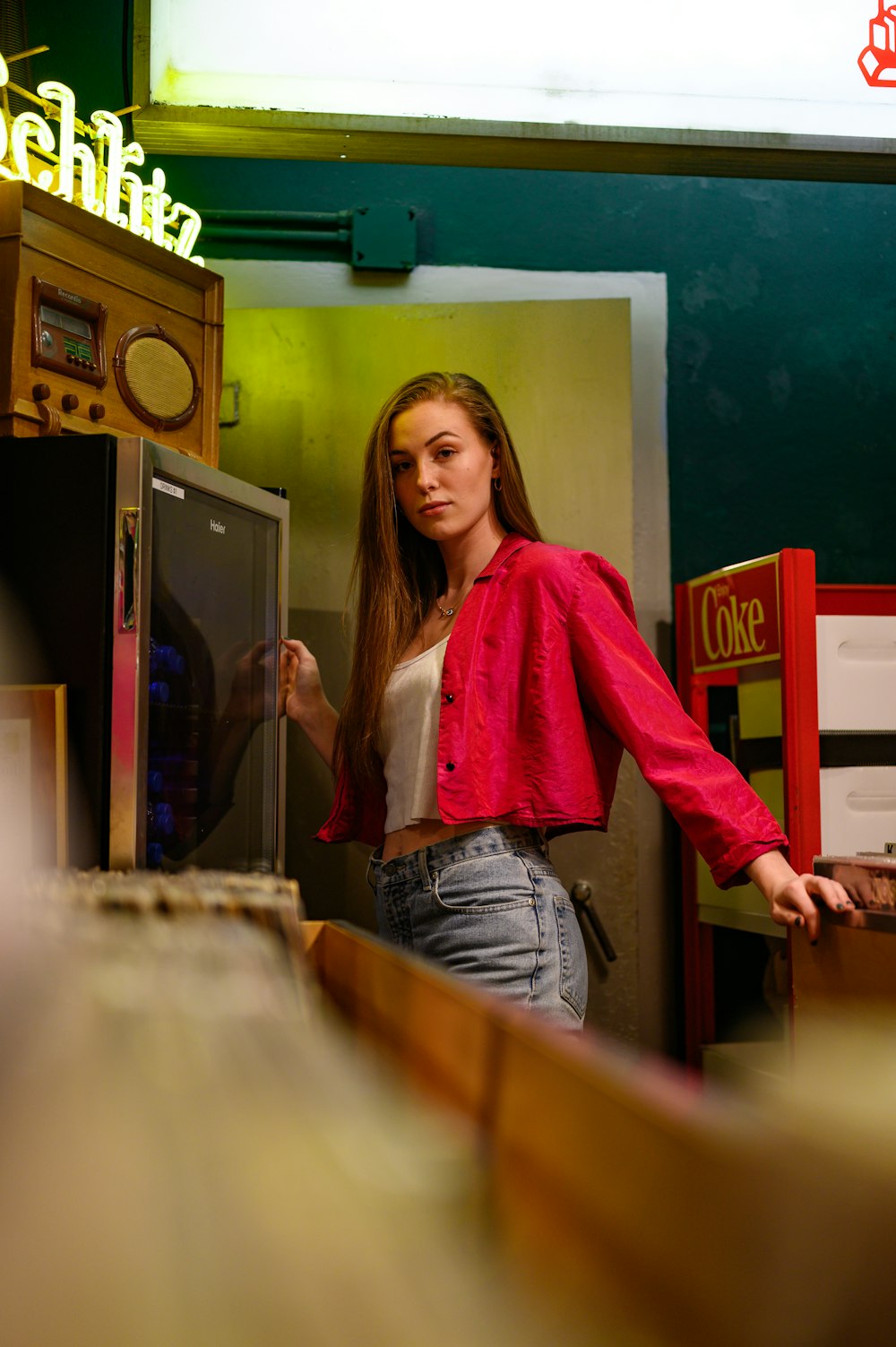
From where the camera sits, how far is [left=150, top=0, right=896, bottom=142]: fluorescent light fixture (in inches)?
67.0

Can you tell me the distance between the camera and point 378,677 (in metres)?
1.86

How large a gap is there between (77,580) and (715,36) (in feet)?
4.51

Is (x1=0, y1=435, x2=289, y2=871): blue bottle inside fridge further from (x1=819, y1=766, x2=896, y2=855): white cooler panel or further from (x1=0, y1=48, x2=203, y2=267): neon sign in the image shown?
(x1=819, y1=766, x2=896, y2=855): white cooler panel

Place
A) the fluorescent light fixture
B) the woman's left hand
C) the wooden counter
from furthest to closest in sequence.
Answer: the fluorescent light fixture, the woman's left hand, the wooden counter

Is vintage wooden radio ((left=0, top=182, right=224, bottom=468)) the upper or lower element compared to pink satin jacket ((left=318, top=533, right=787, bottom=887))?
upper

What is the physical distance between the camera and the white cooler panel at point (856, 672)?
2537 mm

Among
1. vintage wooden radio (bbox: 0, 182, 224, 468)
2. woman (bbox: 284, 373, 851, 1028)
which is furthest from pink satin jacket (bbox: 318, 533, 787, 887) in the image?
vintage wooden radio (bbox: 0, 182, 224, 468)

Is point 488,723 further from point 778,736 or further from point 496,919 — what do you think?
point 778,736

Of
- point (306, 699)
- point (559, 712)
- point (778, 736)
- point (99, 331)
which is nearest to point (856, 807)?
point (778, 736)

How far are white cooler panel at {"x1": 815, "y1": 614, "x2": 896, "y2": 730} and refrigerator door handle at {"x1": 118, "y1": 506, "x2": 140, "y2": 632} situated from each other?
5.03 feet

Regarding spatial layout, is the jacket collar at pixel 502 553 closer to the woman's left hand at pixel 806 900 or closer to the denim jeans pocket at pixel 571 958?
the denim jeans pocket at pixel 571 958

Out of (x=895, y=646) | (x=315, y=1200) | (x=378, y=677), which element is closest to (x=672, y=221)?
(x=895, y=646)

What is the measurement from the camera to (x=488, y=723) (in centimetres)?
170

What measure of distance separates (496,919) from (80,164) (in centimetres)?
196
